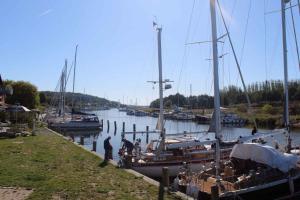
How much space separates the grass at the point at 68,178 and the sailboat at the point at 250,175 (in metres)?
2.50

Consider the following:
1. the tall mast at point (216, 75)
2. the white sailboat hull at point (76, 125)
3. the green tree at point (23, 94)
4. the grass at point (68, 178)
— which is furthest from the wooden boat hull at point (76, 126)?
the tall mast at point (216, 75)

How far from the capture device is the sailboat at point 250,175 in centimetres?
1543

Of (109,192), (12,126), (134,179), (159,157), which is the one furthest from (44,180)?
(12,126)

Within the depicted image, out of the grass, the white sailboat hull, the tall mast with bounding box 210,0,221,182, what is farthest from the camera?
the white sailboat hull

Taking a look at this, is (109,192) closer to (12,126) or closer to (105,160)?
(105,160)

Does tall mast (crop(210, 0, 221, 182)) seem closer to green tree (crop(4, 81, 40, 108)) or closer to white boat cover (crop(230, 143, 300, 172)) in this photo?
white boat cover (crop(230, 143, 300, 172))

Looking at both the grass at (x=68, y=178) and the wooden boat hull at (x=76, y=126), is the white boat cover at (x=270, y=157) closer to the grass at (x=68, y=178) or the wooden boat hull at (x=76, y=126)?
the grass at (x=68, y=178)

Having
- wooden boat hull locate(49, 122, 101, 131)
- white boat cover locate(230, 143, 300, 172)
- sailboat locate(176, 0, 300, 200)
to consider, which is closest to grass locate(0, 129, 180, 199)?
sailboat locate(176, 0, 300, 200)

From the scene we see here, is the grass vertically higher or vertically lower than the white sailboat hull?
lower

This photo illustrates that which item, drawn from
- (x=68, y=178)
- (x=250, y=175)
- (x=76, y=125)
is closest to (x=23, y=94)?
(x=76, y=125)

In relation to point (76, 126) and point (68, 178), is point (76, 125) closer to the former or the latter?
point (76, 126)

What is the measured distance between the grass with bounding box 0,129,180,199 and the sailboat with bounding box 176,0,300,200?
2.50m

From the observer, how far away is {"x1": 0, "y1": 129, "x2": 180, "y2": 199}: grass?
13.1m

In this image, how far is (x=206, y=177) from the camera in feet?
58.1
